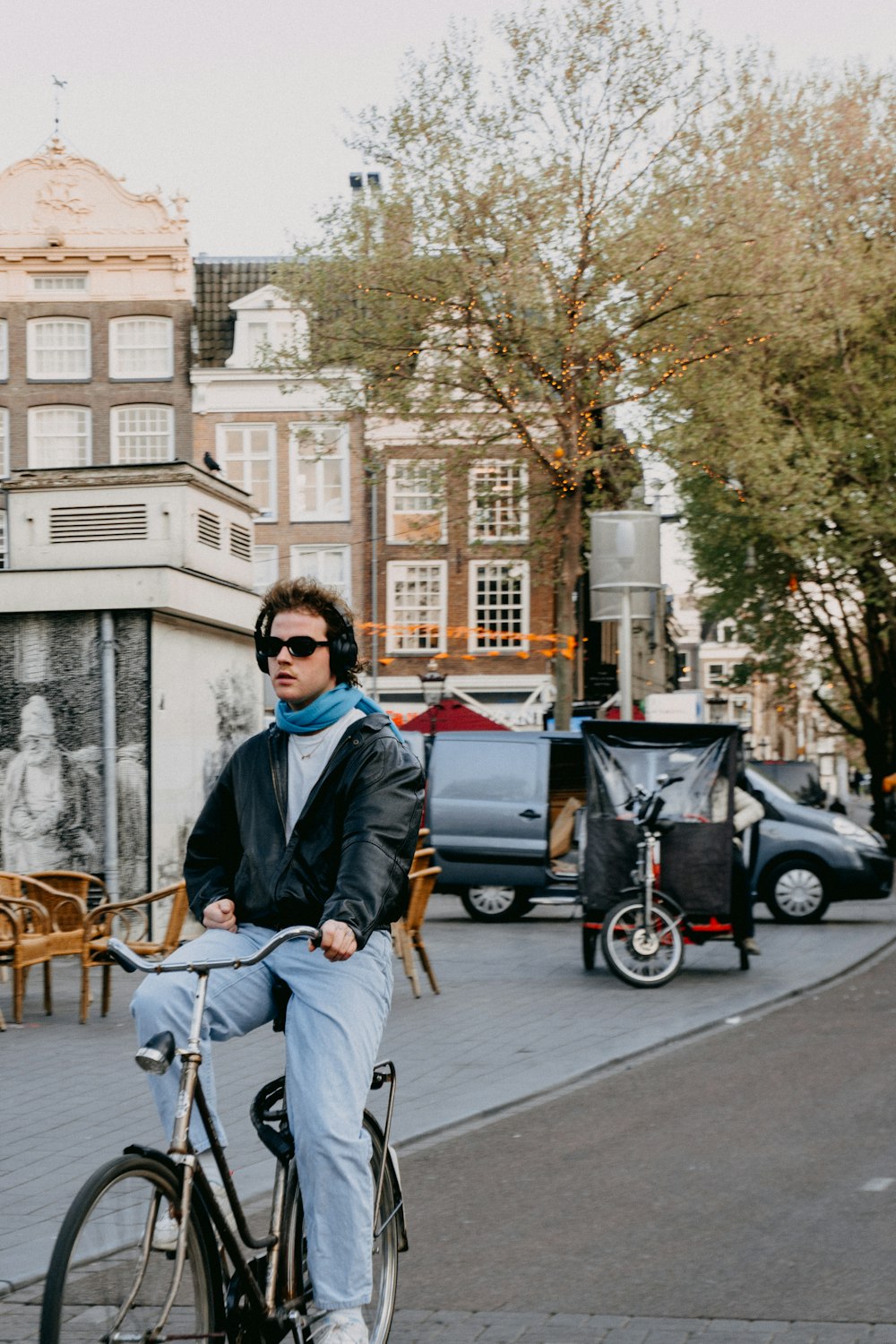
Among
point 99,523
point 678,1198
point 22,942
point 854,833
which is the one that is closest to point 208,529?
point 99,523

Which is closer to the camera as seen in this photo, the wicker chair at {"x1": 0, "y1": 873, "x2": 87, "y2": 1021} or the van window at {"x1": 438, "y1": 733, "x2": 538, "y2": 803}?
the wicker chair at {"x1": 0, "y1": 873, "x2": 87, "y2": 1021}

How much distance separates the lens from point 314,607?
4.13 metres

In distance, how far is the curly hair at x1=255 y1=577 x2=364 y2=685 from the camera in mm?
4129

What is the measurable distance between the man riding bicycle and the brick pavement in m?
0.91

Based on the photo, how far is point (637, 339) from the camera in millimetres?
26469

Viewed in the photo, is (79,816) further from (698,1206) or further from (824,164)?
(824,164)

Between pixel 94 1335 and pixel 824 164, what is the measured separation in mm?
29814

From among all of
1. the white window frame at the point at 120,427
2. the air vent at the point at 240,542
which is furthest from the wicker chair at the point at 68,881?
the white window frame at the point at 120,427

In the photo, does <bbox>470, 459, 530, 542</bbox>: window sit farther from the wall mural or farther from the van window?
the wall mural

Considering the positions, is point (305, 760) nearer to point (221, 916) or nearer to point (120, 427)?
point (221, 916)

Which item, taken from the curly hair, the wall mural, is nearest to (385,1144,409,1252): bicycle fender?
the curly hair

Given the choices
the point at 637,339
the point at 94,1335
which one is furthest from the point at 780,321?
the point at 94,1335

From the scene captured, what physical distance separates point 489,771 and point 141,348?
2718cm

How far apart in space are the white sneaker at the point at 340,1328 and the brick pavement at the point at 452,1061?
68 centimetres
